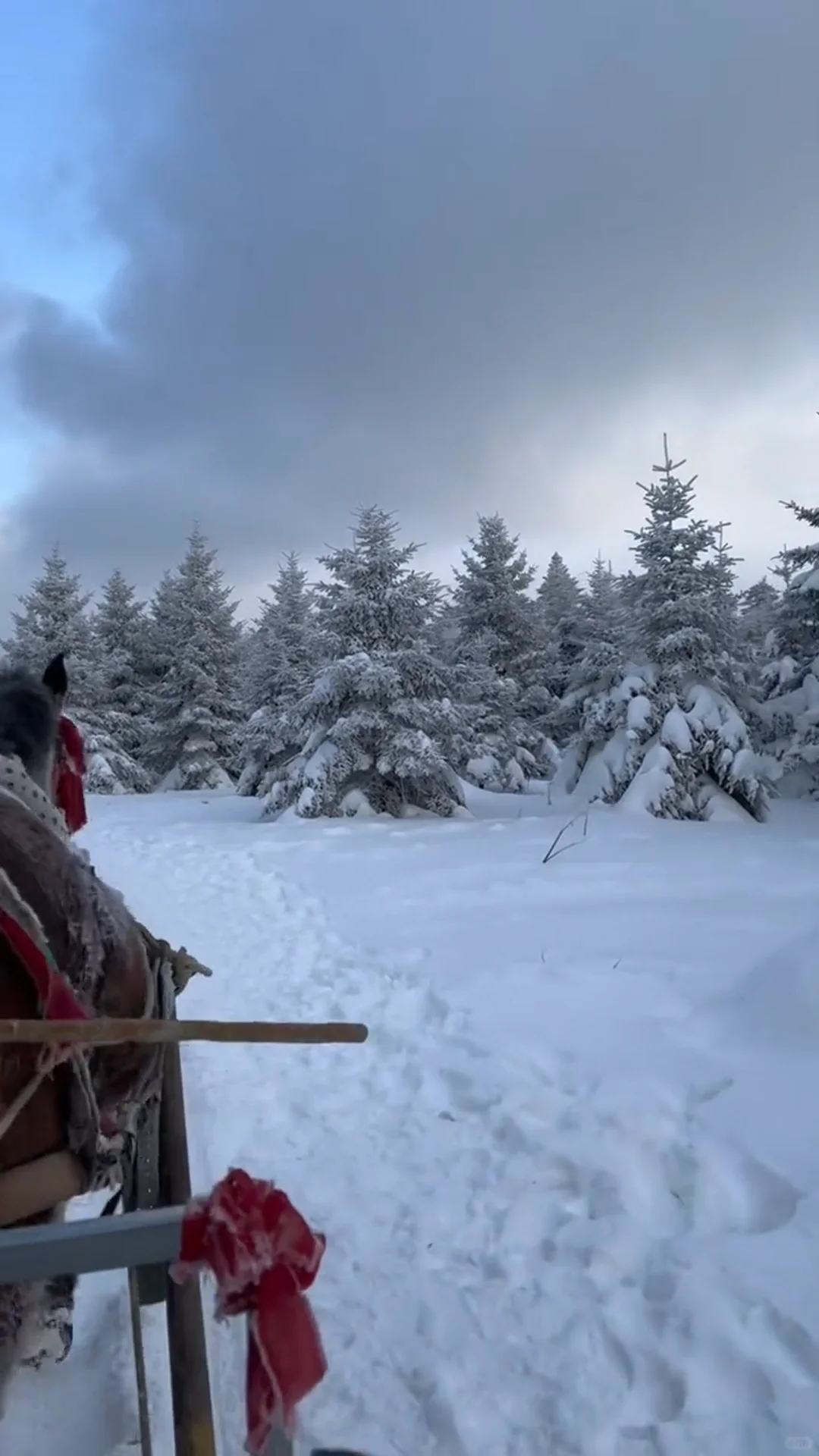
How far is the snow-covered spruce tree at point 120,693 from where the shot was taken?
80.0 feet

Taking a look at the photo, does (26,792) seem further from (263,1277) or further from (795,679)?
(795,679)

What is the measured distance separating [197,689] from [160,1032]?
84.4ft

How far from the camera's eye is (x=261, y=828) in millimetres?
14984

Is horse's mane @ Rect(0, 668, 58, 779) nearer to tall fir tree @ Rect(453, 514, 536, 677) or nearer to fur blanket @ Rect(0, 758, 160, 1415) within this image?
fur blanket @ Rect(0, 758, 160, 1415)

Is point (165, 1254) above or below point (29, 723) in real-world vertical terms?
below

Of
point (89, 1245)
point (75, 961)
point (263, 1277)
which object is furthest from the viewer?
point (75, 961)

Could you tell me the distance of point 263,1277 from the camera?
1298mm

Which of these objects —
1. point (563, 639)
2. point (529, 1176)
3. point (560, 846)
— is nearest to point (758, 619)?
point (563, 639)

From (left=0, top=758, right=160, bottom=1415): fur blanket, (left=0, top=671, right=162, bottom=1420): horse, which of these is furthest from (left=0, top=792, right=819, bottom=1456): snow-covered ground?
(left=0, top=671, right=162, bottom=1420): horse

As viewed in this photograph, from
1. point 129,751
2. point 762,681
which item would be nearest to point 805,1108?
point 762,681

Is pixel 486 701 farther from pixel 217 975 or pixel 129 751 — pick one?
pixel 217 975

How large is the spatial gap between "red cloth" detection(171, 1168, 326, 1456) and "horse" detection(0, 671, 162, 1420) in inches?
17.2

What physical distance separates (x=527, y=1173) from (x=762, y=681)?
15141 mm

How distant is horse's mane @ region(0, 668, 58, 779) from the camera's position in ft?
7.32
